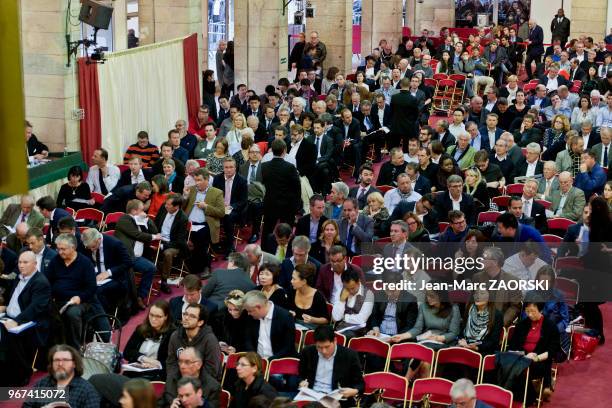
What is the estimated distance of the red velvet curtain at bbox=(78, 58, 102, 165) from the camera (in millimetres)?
15641

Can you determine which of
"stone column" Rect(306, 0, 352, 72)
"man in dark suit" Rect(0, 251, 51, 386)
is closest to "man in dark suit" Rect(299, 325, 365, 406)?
"man in dark suit" Rect(0, 251, 51, 386)

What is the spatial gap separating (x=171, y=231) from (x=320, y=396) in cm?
459

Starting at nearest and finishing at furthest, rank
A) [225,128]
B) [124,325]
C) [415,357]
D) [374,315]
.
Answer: [415,357] < [374,315] < [124,325] < [225,128]

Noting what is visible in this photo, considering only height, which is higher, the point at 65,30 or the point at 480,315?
the point at 65,30

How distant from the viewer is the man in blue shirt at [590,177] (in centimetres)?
1373

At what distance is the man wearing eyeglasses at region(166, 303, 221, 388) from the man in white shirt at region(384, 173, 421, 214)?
15.4 feet

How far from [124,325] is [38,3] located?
5.75 meters

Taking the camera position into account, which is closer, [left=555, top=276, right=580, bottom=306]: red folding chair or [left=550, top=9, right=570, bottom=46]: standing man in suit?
[left=555, top=276, right=580, bottom=306]: red folding chair

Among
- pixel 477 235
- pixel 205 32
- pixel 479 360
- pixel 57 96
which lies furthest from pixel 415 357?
pixel 205 32

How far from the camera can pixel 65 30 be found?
15.2m

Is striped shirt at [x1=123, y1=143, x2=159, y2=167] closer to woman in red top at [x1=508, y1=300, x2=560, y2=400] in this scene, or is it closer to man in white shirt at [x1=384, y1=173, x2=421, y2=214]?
man in white shirt at [x1=384, y1=173, x2=421, y2=214]

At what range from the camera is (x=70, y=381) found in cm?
781

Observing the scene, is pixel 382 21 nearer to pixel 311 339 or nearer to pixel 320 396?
pixel 311 339

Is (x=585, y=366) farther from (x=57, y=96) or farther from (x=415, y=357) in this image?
(x=57, y=96)
